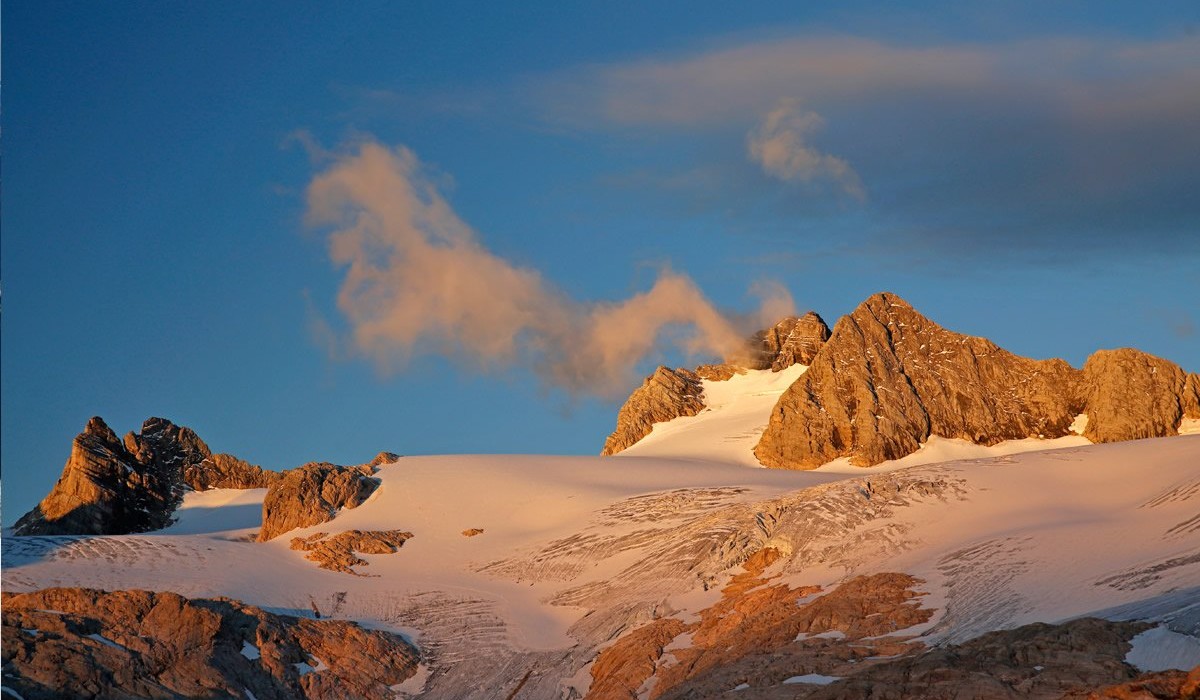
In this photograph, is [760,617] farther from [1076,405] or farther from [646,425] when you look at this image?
[646,425]

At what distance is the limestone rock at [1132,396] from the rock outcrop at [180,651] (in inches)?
2987

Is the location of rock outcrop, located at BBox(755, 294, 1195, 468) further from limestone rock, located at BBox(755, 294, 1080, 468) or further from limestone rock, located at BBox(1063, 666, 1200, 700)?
limestone rock, located at BBox(1063, 666, 1200, 700)

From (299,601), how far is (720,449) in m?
63.7

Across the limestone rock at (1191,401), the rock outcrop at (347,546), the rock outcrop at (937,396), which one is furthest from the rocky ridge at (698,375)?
the rock outcrop at (347,546)

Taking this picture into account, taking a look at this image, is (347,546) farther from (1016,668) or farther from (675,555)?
(1016,668)

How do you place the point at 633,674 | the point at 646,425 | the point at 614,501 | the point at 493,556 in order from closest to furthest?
the point at 633,674
the point at 493,556
the point at 614,501
the point at 646,425

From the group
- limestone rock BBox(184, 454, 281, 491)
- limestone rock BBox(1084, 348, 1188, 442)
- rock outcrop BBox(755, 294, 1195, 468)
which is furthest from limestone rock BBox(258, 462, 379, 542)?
limestone rock BBox(1084, 348, 1188, 442)

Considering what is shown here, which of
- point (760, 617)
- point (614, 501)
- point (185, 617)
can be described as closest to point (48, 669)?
point (185, 617)

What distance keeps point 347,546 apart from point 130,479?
109ft

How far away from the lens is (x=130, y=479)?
117 metres

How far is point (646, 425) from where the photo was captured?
160 meters

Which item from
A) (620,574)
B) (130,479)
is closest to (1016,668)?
(620,574)

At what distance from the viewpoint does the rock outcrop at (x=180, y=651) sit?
61.8 meters

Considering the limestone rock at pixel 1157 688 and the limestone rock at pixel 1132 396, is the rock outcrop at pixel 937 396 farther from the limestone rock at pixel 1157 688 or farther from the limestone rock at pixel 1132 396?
the limestone rock at pixel 1157 688
